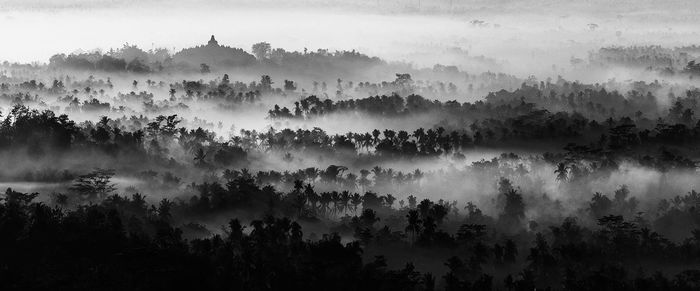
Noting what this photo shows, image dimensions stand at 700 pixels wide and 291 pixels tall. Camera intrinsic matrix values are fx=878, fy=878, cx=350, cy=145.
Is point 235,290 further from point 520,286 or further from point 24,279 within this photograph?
point 520,286

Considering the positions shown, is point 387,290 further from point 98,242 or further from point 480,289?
point 98,242

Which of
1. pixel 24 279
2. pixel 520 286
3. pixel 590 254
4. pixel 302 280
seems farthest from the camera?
pixel 590 254

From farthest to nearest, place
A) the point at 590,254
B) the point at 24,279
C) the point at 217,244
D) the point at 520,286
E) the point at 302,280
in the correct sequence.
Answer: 1. the point at 590,254
2. the point at 217,244
3. the point at 520,286
4. the point at 302,280
5. the point at 24,279

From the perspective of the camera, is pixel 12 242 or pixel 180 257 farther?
pixel 12 242

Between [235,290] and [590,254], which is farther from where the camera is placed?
[590,254]

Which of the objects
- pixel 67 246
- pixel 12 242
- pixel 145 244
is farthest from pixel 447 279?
pixel 12 242

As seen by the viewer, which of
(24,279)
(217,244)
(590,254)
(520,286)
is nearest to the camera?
(24,279)

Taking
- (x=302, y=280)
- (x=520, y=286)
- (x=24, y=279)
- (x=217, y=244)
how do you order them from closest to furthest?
(x=24, y=279), (x=302, y=280), (x=520, y=286), (x=217, y=244)

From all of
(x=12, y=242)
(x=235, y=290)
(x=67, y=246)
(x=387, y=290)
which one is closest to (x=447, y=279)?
(x=387, y=290)

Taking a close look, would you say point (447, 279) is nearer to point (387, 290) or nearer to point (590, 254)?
point (387, 290)
